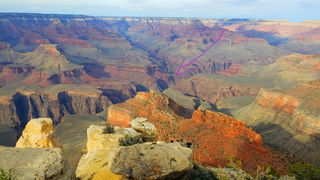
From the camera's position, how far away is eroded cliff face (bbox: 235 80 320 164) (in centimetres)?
6084

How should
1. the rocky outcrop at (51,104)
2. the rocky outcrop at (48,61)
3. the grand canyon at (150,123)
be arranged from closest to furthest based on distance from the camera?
the grand canyon at (150,123), the rocky outcrop at (51,104), the rocky outcrop at (48,61)

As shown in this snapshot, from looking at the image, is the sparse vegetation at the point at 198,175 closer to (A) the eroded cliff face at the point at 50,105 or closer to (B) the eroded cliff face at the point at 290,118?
(B) the eroded cliff face at the point at 290,118

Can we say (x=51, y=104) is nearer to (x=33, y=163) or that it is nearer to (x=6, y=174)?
(x=33, y=163)

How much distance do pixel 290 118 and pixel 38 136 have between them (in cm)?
6358

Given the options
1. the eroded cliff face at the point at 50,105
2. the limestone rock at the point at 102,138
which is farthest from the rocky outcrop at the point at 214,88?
the limestone rock at the point at 102,138

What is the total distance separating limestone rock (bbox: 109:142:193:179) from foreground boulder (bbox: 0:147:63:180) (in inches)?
134

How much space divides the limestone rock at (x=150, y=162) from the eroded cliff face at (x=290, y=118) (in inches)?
1772

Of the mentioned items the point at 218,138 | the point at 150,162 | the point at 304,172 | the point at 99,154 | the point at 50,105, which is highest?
the point at 150,162

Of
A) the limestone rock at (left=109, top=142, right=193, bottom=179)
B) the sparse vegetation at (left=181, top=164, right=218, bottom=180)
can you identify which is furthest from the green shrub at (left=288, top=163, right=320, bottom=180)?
the limestone rock at (left=109, top=142, right=193, bottom=179)

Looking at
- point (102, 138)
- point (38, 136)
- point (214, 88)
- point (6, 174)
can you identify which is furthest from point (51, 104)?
point (6, 174)

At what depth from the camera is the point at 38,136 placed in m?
26.8

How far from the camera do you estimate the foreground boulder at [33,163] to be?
16109 millimetres

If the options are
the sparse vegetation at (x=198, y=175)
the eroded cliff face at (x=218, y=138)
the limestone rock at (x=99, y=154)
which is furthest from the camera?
the eroded cliff face at (x=218, y=138)

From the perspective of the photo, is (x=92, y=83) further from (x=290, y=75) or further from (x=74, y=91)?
(x=290, y=75)
